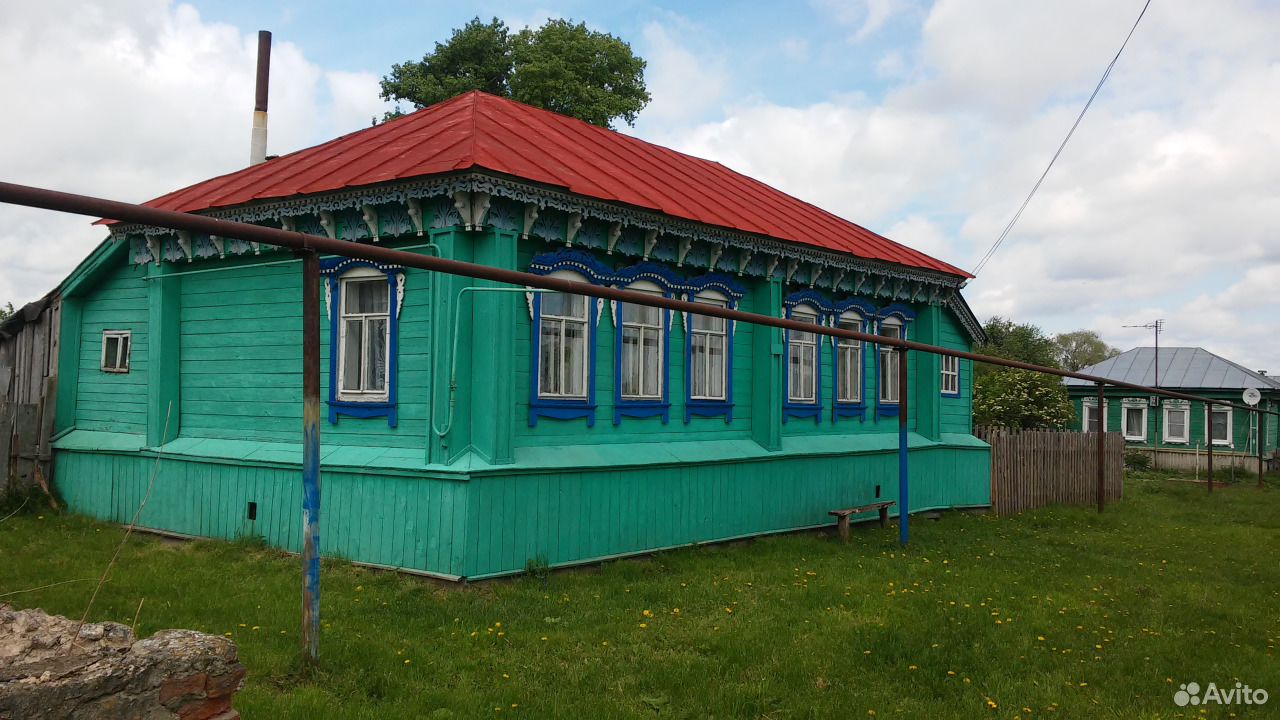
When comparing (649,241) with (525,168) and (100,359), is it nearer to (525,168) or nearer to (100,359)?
(525,168)

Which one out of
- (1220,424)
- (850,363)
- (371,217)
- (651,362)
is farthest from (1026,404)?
(371,217)

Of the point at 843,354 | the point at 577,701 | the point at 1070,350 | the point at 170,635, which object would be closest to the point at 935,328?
the point at 843,354

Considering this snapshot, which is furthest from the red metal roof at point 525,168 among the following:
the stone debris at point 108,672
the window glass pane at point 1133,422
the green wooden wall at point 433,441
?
the window glass pane at point 1133,422

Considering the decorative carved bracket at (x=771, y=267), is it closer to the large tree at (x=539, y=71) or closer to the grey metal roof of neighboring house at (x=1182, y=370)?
the large tree at (x=539, y=71)

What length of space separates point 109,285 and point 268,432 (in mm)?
3945

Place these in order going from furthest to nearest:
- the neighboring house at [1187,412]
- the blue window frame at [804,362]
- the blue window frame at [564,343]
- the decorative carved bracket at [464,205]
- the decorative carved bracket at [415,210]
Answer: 1. the neighboring house at [1187,412]
2. the blue window frame at [804,362]
3. the blue window frame at [564,343]
4. the decorative carved bracket at [415,210]
5. the decorative carved bracket at [464,205]

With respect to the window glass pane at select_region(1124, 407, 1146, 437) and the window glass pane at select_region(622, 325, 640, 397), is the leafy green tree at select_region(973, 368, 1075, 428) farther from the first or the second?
the window glass pane at select_region(622, 325, 640, 397)

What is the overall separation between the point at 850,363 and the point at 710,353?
12.1 feet

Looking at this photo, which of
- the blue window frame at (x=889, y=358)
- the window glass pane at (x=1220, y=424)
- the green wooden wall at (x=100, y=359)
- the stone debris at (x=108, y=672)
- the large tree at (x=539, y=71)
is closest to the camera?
the stone debris at (x=108, y=672)

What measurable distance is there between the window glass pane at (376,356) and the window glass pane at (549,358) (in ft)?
5.31

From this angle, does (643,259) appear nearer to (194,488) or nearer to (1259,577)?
(194,488)

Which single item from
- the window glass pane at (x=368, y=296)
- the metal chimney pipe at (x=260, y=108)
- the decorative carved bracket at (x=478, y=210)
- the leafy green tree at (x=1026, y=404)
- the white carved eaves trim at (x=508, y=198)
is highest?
the metal chimney pipe at (x=260, y=108)

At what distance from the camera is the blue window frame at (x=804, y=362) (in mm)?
13305
